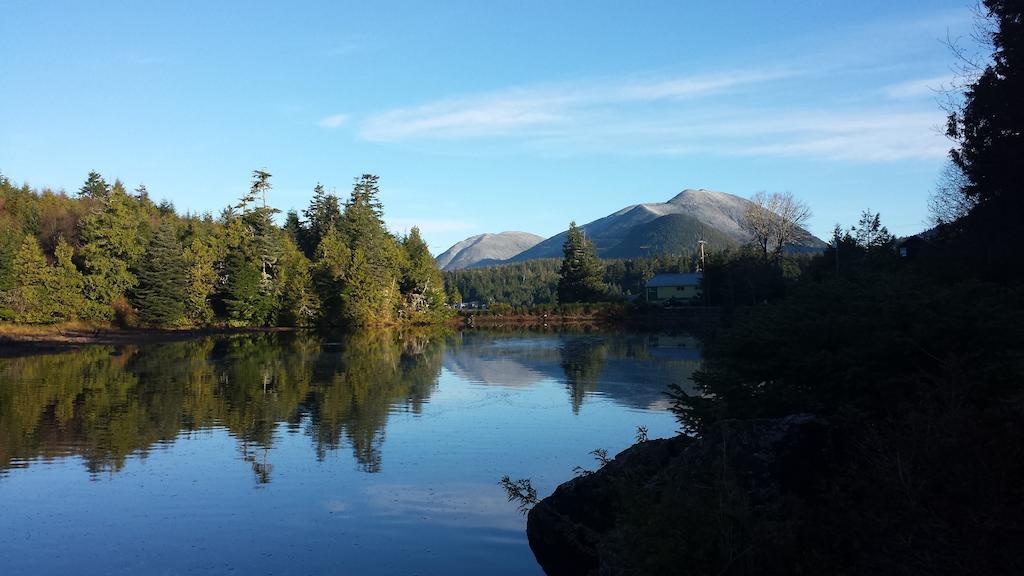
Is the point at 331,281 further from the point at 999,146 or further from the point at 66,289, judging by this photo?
the point at 999,146

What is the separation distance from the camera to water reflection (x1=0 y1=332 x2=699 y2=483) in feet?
52.4

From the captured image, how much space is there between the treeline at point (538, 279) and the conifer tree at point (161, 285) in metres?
60.3

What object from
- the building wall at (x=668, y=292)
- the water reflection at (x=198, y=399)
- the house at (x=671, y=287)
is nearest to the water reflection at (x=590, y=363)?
the water reflection at (x=198, y=399)

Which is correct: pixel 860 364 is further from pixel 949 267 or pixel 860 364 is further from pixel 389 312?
pixel 389 312

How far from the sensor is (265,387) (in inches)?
973

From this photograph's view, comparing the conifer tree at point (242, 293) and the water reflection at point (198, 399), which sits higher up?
the conifer tree at point (242, 293)

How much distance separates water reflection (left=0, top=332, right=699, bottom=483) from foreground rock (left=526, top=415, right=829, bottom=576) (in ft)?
19.8

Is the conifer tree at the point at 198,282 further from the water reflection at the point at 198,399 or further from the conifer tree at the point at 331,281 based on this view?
the water reflection at the point at 198,399

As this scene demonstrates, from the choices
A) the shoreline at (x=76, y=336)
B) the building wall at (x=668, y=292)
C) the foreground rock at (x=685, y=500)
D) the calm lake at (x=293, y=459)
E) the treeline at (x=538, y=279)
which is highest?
the treeline at (x=538, y=279)

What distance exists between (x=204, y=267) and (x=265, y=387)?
4227 centimetres

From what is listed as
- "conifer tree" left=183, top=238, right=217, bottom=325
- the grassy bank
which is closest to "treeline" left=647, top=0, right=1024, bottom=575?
the grassy bank

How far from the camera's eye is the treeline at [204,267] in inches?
2159

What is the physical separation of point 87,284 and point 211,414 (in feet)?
143

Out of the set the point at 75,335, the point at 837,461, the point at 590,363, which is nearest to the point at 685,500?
the point at 837,461
